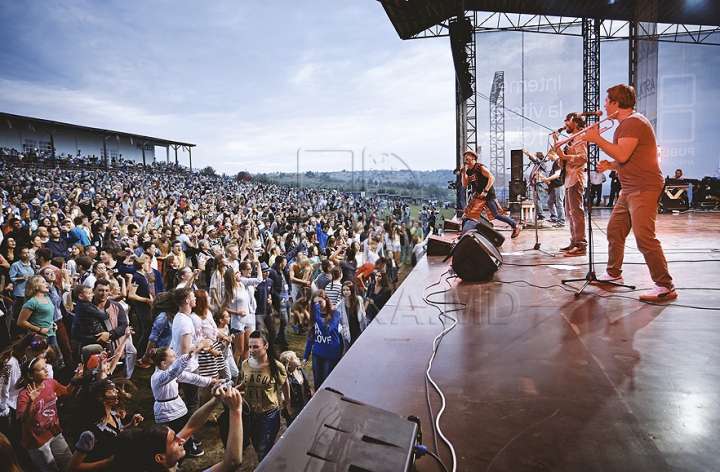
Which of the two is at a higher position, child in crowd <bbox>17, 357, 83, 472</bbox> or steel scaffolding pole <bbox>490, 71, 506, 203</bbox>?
steel scaffolding pole <bbox>490, 71, 506, 203</bbox>

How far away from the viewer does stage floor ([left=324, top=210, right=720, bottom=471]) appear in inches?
47.6

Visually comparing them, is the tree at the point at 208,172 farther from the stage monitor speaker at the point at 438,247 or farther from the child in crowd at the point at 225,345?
the child in crowd at the point at 225,345

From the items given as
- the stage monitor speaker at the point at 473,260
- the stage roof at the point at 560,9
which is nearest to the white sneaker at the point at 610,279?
the stage monitor speaker at the point at 473,260

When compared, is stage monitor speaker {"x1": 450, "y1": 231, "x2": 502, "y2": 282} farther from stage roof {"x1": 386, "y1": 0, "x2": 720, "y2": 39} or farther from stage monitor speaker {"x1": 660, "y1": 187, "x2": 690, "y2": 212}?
stage roof {"x1": 386, "y1": 0, "x2": 720, "y2": 39}

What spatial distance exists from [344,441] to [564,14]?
12.8 meters

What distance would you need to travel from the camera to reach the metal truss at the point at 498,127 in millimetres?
12867

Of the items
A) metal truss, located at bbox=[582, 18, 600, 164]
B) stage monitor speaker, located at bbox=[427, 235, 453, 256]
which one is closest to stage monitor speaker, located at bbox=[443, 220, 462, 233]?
stage monitor speaker, located at bbox=[427, 235, 453, 256]

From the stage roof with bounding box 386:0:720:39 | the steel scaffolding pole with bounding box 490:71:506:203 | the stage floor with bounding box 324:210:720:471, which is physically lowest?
the stage floor with bounding box 324:210:720:471

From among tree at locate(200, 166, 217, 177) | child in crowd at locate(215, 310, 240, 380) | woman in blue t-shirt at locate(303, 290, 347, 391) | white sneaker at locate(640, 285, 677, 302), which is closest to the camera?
white sneaker at locate(640, 285, 677, 302)

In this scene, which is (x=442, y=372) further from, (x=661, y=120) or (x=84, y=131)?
(x=84, y=131)

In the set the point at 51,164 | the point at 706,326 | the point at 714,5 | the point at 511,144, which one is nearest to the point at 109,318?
the point at 706,326

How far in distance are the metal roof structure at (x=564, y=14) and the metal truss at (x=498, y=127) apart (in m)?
1.64

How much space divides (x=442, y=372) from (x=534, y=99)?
12906 mm

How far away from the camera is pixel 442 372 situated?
1.74 meters
